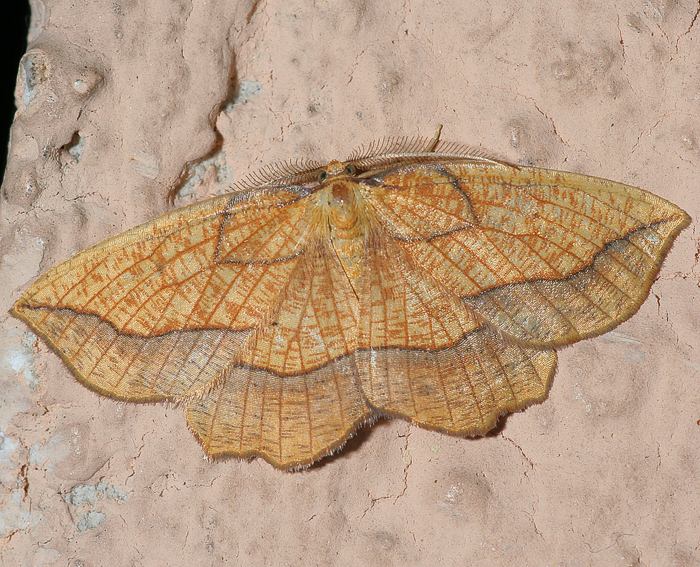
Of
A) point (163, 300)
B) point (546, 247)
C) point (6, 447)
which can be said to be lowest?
point (6, 447)

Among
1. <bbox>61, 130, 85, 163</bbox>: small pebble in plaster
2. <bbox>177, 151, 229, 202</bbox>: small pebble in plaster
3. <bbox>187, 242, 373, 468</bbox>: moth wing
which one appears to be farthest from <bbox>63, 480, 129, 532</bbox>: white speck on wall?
<bbox>61, 130, 85, 163</bbox>: small pebble in plaster

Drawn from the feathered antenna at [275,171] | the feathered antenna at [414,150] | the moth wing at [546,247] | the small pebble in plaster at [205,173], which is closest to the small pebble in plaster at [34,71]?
the small pebble in plaster at [205,173]

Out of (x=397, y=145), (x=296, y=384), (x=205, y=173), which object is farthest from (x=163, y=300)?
(x=397, y=145)

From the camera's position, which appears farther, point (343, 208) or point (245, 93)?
point (245, 93)

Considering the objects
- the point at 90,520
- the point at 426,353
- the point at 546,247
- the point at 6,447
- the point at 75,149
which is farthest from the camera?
the point at 75,149

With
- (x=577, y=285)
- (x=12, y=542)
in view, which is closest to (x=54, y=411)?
(x=12, y=542)

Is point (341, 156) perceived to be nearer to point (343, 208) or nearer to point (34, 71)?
point (343, 208)

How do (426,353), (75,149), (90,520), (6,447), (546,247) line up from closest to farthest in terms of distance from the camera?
Result: 1. (546,247)
2. (426,353)
3. (90,520)
4. (6,447)
5. (75,149)
